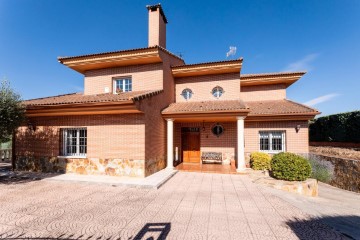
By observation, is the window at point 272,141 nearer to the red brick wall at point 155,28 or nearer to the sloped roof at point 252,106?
the sloped roof at point 252,106

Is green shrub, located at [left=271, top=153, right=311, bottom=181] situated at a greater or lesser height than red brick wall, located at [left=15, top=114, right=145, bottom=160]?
lesser

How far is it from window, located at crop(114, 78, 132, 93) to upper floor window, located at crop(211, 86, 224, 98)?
6.04 m

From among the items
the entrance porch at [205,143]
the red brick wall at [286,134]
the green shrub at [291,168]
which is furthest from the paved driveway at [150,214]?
the red brick wall at [286,134]

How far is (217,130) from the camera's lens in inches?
531

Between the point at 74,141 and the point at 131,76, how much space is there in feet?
17.6

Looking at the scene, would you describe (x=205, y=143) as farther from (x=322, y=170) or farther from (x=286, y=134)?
(x=322, y=170)

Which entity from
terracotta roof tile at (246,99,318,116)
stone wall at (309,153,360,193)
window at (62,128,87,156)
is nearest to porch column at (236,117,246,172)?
terracotta roof tile at (246,99,318,116)

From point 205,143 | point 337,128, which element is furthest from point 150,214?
point 337,128

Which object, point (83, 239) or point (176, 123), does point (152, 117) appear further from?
point (83, 239)

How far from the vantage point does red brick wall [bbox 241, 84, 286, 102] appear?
582 inches

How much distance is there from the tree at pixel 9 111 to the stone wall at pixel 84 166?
228cm

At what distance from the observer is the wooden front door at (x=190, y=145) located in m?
13.9

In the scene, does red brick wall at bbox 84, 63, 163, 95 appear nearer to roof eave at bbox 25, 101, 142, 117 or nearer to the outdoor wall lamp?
roof eave at bbox 25, 101, 142, 117

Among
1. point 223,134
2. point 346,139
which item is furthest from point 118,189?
point 346,139
